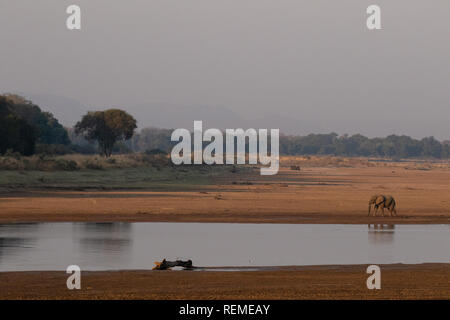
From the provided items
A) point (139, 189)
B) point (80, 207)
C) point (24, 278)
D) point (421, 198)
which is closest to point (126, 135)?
point (139, 189)

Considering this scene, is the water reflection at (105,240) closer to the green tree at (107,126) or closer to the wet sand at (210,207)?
the wet sand at (210,207)

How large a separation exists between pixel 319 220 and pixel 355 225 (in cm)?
190

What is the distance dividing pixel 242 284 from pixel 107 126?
90.0 m

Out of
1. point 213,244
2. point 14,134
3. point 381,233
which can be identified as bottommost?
point 381,233

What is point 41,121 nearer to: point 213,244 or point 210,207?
point 210,207

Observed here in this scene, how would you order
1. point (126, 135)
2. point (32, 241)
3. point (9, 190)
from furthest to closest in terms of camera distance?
point (126, 135) → point (9, 190) → point (32, 241)

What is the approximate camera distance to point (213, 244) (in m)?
24.2

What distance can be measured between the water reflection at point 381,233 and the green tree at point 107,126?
7560 cm

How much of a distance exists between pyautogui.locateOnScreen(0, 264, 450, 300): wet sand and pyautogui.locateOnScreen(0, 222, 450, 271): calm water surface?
1793mm

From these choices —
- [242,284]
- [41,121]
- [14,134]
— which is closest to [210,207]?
[242,284]

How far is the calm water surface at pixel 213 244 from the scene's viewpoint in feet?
66.7

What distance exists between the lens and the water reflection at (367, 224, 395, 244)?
2599 cm

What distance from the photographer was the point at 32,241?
2402cm
